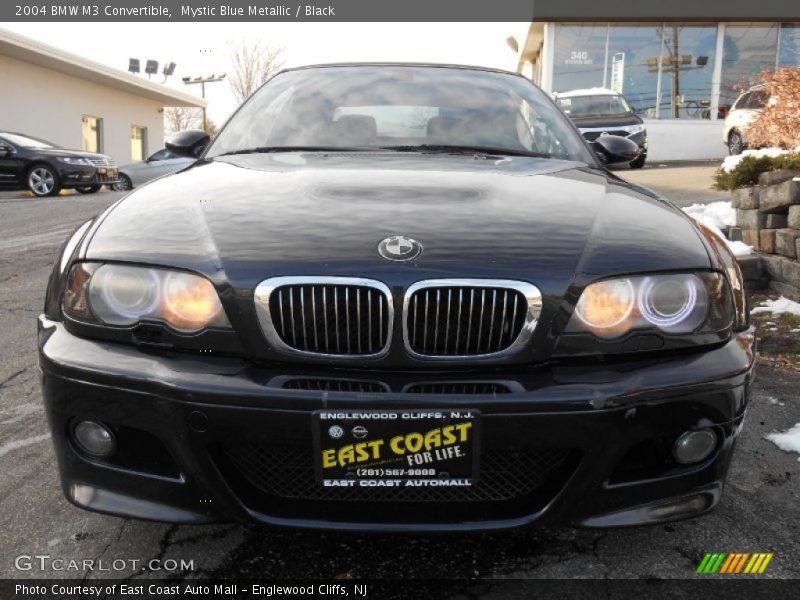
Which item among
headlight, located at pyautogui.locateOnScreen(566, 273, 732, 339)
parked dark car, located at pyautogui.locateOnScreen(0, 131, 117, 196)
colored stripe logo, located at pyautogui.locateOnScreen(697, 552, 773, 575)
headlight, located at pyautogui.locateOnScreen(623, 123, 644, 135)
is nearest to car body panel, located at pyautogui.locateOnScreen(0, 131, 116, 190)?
parked dark car, located at pyautogui.locateOnScreen(0, 131, 117, 196)

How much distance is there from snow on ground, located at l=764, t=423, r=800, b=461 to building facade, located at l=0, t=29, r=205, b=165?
21116 mm

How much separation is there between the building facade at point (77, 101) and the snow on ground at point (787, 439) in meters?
21.1

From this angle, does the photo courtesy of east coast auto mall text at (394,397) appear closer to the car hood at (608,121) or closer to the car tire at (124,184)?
the car hood at (608,121)

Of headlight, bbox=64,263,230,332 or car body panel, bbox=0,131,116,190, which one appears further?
car body panel, bbox=0,131,116,190

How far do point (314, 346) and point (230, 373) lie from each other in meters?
0.20

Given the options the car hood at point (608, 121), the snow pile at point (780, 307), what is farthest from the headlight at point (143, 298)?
the car hood at point (608, 121)

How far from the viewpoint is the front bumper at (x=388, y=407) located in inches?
62.8

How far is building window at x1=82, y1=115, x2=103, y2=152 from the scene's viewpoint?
26295 millimetres

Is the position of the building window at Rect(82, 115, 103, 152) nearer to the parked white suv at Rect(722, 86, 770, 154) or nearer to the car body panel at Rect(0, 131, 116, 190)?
the car body panel at Rect(0, 131, 116, 190)

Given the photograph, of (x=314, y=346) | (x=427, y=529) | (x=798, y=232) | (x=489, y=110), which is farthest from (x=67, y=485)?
(x=798, y=232)

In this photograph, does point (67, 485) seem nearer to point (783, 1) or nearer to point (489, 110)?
point (489, 110)

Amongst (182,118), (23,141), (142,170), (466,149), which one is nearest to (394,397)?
(466,149)

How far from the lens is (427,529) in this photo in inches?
65.0

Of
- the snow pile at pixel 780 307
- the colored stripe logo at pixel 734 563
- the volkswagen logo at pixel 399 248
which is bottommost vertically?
the colored stripe logo at pixel 734 563
